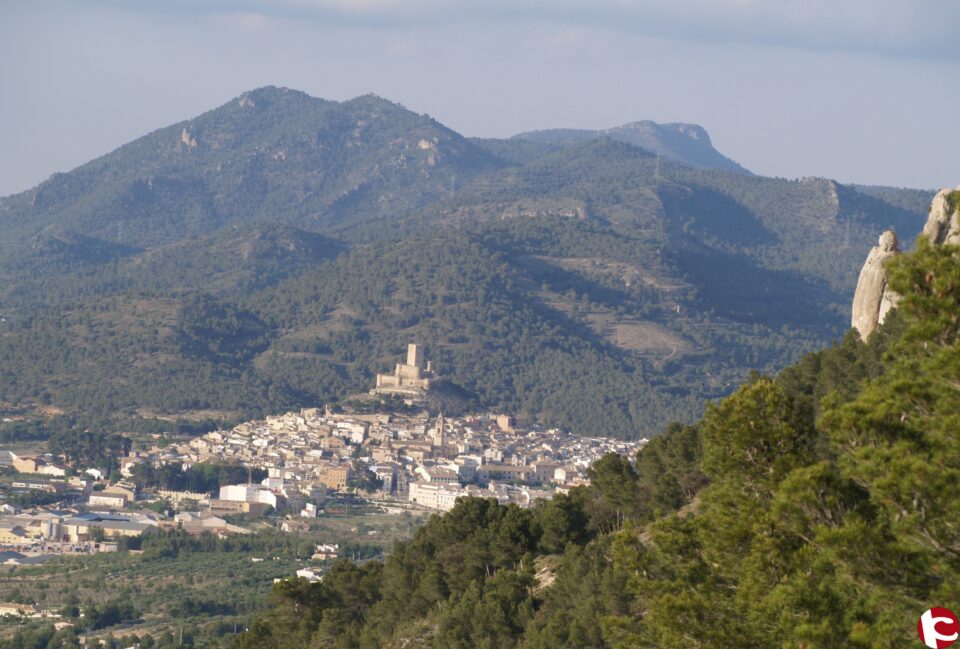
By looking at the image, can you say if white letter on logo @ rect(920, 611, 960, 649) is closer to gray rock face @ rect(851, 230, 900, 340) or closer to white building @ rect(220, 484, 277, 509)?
gray rock face @ rect(851, 230, 900, 340)

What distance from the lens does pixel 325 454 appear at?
4582 inches

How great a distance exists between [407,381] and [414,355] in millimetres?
9532

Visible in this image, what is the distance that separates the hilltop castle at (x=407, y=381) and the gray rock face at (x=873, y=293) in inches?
3803

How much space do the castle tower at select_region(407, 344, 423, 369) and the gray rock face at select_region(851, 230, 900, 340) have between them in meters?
107

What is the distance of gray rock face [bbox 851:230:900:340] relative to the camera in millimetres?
42375

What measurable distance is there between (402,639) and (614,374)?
117 m

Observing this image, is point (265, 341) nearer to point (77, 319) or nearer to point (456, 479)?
point (77, 319)

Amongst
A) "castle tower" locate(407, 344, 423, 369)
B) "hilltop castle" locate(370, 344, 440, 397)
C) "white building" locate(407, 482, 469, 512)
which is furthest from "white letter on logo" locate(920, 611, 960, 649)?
"castle tower" locate(407, 344, 423, 369)

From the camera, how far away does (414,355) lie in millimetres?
151500

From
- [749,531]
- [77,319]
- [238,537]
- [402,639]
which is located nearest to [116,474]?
[238,537]

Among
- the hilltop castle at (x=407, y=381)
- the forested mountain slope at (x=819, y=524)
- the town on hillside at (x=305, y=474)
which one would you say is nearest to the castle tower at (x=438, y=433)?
the town on hillside at (x=305, y=474)

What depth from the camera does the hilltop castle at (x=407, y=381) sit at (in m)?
141

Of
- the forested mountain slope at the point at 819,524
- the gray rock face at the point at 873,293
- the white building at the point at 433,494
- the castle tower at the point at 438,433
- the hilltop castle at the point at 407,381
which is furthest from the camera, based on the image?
the hilltop castle at the point at 407,381

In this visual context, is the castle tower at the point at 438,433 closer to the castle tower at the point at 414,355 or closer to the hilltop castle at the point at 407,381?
the hilltop castle at the point at 407,381
